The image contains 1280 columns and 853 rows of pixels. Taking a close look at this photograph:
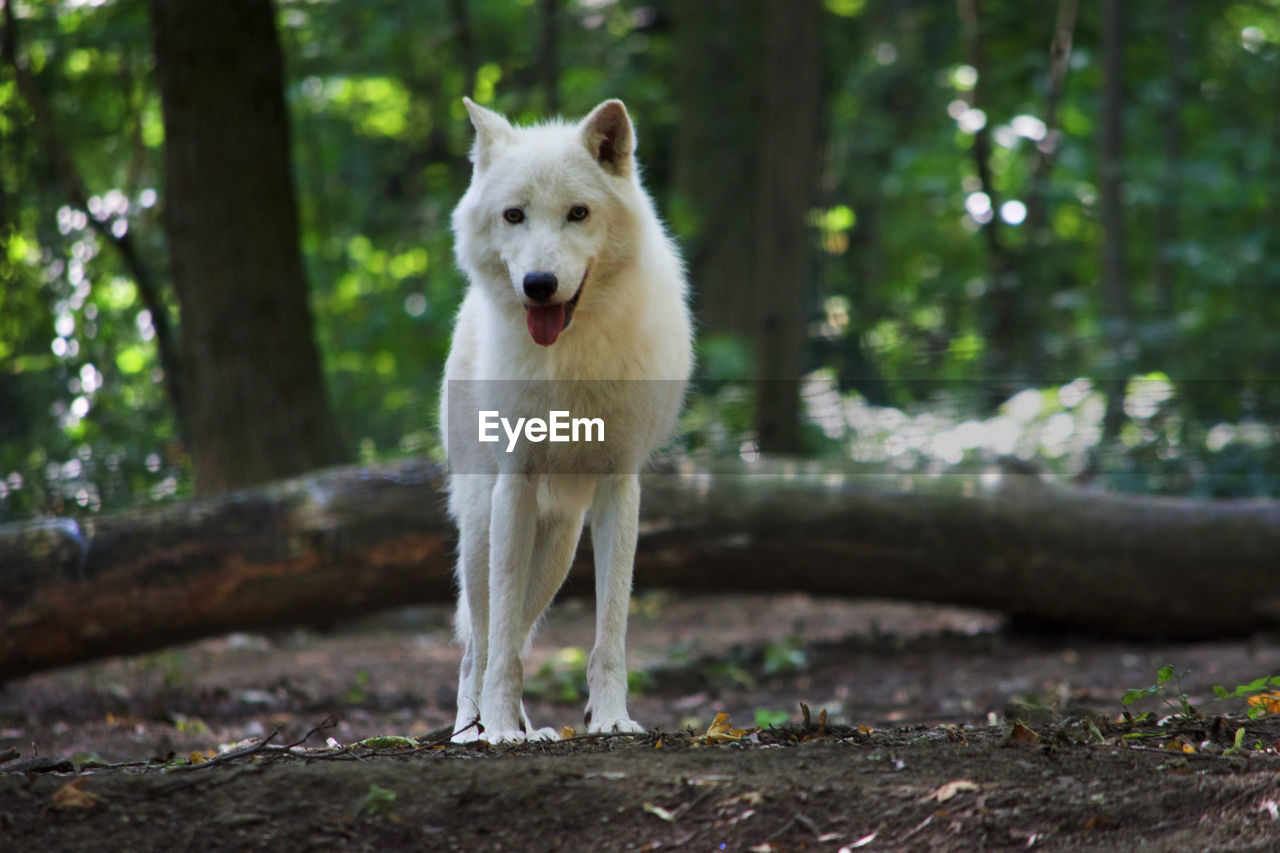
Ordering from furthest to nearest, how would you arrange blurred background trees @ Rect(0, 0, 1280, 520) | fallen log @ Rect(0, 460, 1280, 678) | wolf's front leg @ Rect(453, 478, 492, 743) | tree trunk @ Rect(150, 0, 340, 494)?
blurred background trees @ Rect(0, 0, 1280, 520)
tree trunk @ Rect(150, 0, 340, 494)
fallen log @ Rect(0, 460, 1280, 678)
wolf's front leg @ Rect(453, 478, 492, 743)

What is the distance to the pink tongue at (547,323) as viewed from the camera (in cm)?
353

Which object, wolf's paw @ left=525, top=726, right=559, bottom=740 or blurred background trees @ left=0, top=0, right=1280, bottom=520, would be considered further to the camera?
blurred background trees @ left=0, top=0, right=1280, bottom=520

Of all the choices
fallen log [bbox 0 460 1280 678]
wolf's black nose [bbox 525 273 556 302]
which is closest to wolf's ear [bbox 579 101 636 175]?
wolf's black nose [bbox 525 273 556 302]

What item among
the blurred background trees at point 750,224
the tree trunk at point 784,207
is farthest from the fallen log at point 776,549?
the tree trunk at point 784,207

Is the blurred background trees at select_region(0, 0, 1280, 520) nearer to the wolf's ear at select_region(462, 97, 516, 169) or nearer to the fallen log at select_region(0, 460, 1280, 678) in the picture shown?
the fallen log at select_region(0, 460, 1280, 678)

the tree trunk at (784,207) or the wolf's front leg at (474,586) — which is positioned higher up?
the tree trunk at (784,207)

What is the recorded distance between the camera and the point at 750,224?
436 inches

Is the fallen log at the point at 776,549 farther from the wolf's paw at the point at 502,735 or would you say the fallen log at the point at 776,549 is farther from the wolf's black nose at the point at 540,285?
the wolf's black nose at the point at 540,285

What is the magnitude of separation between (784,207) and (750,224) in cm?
179

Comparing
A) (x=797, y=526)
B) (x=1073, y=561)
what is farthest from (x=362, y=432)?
(x=1073, y=561)

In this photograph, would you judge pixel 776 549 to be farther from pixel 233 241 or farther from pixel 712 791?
pixel 233 241

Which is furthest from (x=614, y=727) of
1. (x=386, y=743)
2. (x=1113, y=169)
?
(x=1113, y=169)

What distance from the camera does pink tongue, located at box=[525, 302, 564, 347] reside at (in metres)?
3.53

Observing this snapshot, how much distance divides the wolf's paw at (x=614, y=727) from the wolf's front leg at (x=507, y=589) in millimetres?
257
